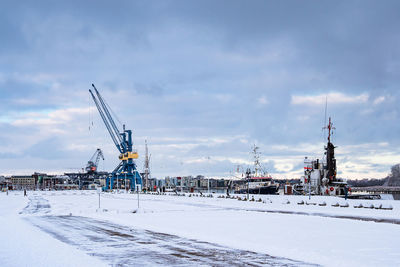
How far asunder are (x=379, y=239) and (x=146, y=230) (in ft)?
36.9

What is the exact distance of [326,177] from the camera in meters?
71.1

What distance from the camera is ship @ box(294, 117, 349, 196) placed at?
69812 mm

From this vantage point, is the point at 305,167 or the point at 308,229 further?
the point at 305,167

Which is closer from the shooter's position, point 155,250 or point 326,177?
point 155,250

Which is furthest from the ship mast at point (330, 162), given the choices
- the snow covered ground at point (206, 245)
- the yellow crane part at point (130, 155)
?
the yellow crane part at point (130, 155)

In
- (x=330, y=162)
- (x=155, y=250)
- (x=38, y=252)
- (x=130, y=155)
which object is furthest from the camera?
(x=130, y=155)

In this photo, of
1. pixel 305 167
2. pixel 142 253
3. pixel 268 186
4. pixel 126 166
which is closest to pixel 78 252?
pixel 142 253

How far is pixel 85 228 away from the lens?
74.7 feet

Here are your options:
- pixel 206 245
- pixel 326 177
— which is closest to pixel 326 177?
pixel 326 177

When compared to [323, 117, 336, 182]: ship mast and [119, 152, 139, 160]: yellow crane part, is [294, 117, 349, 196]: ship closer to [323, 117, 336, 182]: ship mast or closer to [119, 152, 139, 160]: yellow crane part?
[323, 117, 336, 182]: ship mast

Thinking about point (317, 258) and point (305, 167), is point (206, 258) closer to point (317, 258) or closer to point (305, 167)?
point (317, 258)

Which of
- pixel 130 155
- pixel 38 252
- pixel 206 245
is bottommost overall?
pixel 206 245

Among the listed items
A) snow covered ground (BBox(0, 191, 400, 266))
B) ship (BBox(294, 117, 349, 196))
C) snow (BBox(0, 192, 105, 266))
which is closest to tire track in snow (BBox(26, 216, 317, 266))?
snow covered ground (BBox(0, 191, 400, 266))

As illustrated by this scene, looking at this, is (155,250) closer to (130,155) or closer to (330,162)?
(330,162)
